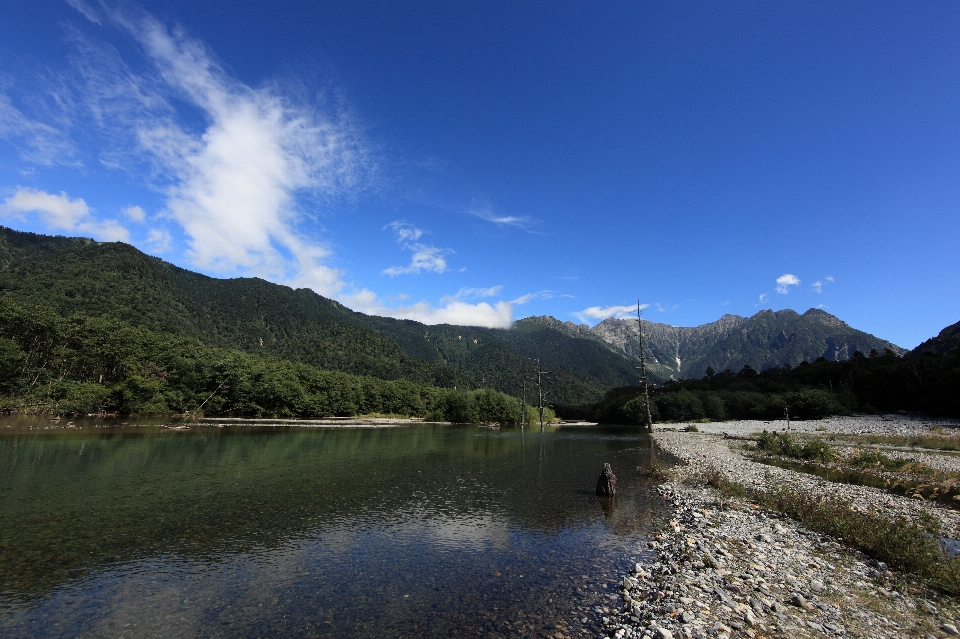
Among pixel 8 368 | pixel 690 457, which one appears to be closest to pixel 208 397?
pixel 8 368

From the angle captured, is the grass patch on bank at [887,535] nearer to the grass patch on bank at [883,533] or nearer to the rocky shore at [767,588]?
the grass patch on bank at [883,533]

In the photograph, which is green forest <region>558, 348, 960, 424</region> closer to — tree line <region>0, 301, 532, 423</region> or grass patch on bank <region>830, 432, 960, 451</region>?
grass patch on bank <region>830, 432, 960, 451</region>

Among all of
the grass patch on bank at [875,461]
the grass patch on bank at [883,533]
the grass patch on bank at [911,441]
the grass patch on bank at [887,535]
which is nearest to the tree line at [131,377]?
the grass patch on bank at [883,533]

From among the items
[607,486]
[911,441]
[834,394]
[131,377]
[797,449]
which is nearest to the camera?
[607,486]

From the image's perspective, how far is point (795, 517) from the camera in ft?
54.2

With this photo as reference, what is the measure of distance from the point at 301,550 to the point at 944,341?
8587 inches

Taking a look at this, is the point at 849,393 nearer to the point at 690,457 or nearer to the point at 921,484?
the point at 690,457

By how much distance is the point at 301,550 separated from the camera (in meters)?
13.8

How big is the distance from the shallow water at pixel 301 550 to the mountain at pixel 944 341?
18228cm

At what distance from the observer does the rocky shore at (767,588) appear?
26.5 ft

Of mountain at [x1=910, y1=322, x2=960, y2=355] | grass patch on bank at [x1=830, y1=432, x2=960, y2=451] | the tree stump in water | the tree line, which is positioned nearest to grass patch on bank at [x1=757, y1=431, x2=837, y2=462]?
grass patch on bank at [x1=830, y1=432, x2=960, y2=451]

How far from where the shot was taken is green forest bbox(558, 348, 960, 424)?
2657 inches

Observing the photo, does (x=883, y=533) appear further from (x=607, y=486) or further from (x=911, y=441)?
(x=911, y=441)

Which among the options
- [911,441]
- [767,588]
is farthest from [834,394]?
[767,588]
